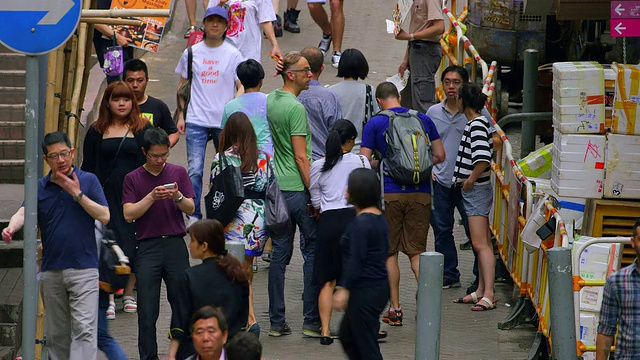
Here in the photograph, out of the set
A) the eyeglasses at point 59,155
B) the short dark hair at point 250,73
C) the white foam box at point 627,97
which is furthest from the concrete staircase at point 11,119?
the white foam box at point 627,97

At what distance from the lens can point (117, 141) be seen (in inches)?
369

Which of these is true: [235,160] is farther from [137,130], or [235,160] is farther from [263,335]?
[263,335]

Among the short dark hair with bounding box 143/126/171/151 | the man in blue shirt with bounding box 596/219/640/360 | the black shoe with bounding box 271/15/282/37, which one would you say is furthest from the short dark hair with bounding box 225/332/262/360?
the black shoe with bounding box 271/15/282/37

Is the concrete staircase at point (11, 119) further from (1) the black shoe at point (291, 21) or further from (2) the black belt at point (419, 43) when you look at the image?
(1) the black shoe at point (291, 21)

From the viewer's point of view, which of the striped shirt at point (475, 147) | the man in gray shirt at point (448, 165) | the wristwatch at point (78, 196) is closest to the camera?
the wristwatch at point (78, 196)

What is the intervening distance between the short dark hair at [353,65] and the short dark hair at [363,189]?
237 cm

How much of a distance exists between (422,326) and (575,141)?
81.1 inches

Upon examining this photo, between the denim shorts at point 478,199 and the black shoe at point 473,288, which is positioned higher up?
the denim shorts at point 478,199

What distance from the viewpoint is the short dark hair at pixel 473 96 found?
10.2 meters

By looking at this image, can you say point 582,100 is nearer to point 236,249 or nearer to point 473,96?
point 473,96

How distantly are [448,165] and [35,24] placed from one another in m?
4.51

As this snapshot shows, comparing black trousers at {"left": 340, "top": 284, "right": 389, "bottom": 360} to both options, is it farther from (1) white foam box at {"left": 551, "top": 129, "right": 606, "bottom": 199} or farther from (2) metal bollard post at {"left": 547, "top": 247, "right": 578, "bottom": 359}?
(1) white foam box at {"left": 551, "top": 129, "right": 606, "bottom": 199}

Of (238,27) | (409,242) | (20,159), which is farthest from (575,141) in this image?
(20,159)

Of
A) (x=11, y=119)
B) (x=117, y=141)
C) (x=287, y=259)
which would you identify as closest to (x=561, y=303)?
(x=287, y=259)
